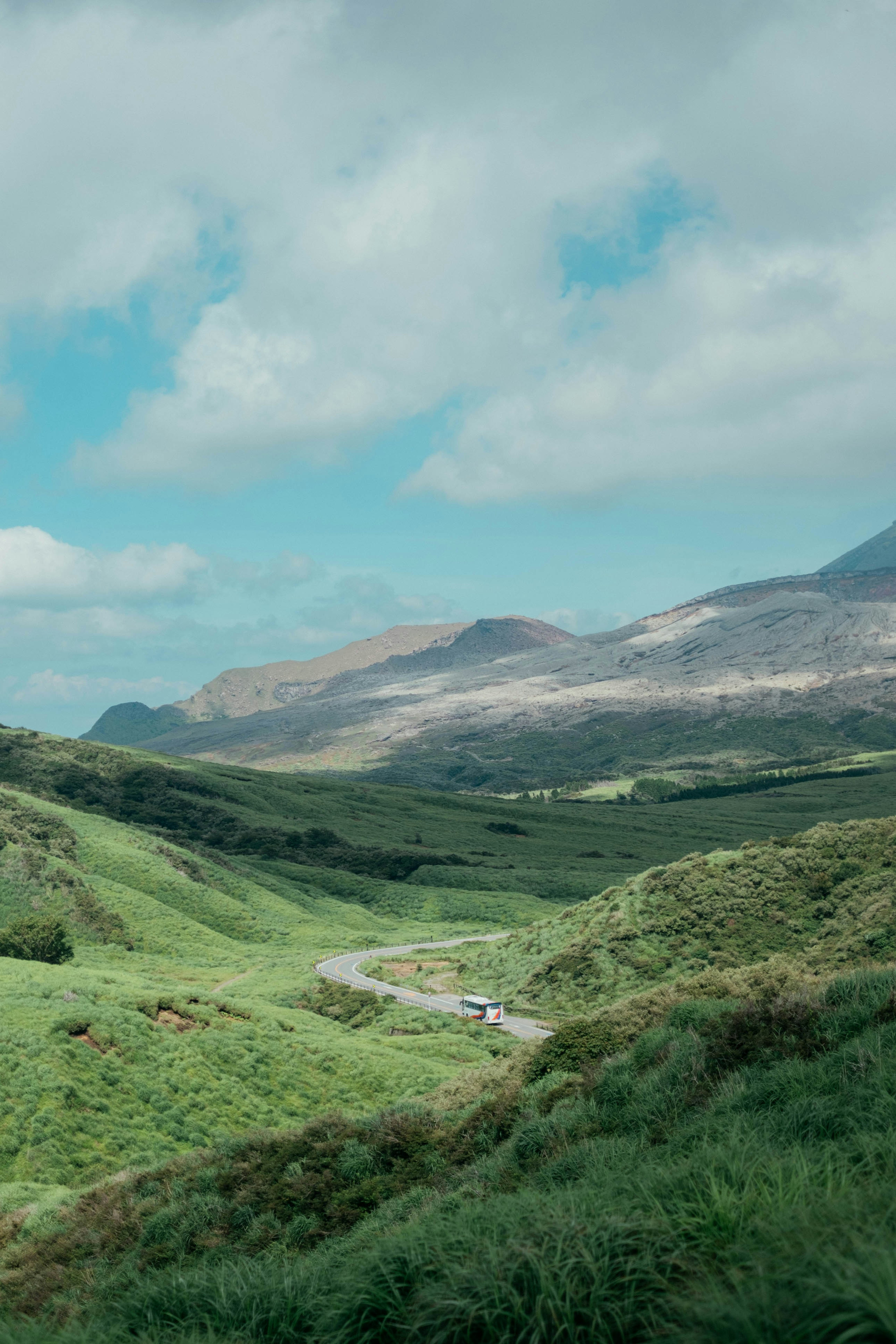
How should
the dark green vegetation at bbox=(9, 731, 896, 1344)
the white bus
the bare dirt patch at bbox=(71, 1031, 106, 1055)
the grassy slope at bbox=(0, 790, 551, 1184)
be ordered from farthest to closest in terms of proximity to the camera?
the white bus < the bare dirt patch at bbox=(71, 1031, 106, 1055) < the grassy slope at bbox=(0, 790, 551, 1184) < the dark green vegetation at bbox=(9, 731, 896, 1344)

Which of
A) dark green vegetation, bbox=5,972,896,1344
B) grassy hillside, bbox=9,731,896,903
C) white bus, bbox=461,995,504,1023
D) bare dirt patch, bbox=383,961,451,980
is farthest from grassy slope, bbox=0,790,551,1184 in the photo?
grassy hillside, bbox=9,731,896,903

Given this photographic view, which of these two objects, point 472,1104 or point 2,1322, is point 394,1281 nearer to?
point 2,1322

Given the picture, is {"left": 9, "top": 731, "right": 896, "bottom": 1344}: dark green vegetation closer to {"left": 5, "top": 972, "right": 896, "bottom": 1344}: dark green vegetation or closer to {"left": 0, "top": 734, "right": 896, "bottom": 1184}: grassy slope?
{"left": 5, "top": 972, "right": 896, "bottom": 1344}: dark green vegetation

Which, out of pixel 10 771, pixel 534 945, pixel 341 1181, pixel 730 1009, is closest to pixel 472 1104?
pixel 341 1181

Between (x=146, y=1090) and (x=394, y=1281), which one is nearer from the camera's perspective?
(x=394, y=1281)

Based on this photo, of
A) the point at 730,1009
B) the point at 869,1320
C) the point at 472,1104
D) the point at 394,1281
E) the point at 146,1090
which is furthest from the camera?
the point at 146,1090

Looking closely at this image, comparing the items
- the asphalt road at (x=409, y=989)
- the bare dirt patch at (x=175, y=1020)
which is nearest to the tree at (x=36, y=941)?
the bare dirt patch at (x=175, y=1020)

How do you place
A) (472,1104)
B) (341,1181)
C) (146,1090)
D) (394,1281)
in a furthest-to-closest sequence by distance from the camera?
(146,1090) → (472,1104) → (341,1181) → (394,1281)
